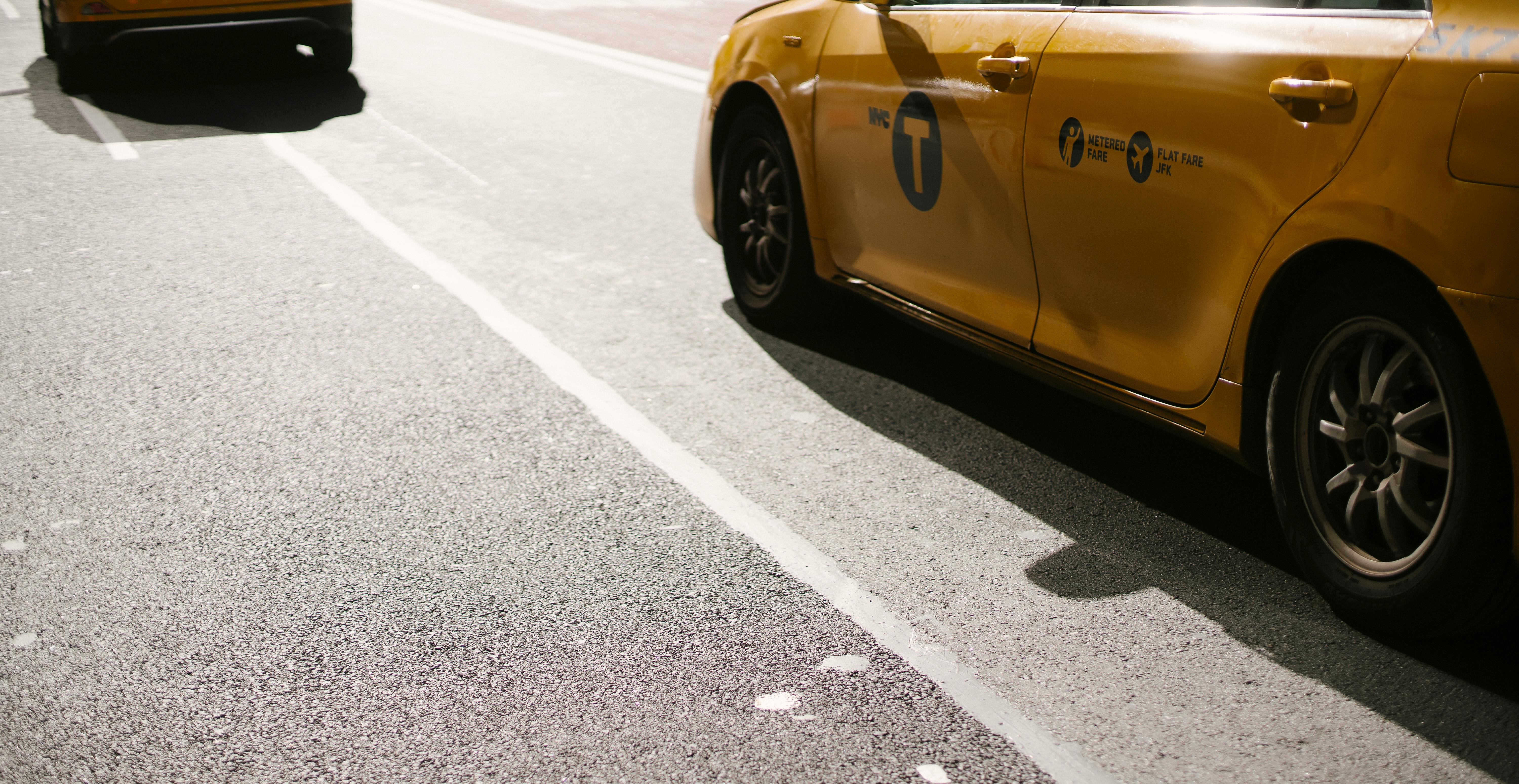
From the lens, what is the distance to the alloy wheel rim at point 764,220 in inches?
210

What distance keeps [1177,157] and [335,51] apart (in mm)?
9801

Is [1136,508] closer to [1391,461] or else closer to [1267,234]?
[1391,461]

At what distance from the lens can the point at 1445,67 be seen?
271 cm

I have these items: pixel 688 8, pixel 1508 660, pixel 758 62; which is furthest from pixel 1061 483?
pixel 688 8

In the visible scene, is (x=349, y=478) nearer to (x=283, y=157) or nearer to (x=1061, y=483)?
(x=1061, y=483)

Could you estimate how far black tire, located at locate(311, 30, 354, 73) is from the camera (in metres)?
11.5

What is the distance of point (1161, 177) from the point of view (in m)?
3.38

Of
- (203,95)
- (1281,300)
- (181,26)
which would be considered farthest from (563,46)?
(1281,300)

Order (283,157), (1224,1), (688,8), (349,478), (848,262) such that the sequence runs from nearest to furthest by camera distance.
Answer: (1224,1) < (349,478) < (848,262) < (283,157) < (688,8)

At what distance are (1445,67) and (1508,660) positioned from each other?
1327mm

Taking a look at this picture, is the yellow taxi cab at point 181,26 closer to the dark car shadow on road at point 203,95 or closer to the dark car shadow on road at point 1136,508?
the dark car shadow on road at point 203,95

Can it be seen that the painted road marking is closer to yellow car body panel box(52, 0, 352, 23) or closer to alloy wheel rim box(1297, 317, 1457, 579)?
Result: alloy wheel rim box(1297, 317, 1457, 579)

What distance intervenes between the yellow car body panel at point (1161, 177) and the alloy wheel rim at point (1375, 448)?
0.56 feet

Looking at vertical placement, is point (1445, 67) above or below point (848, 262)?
above
